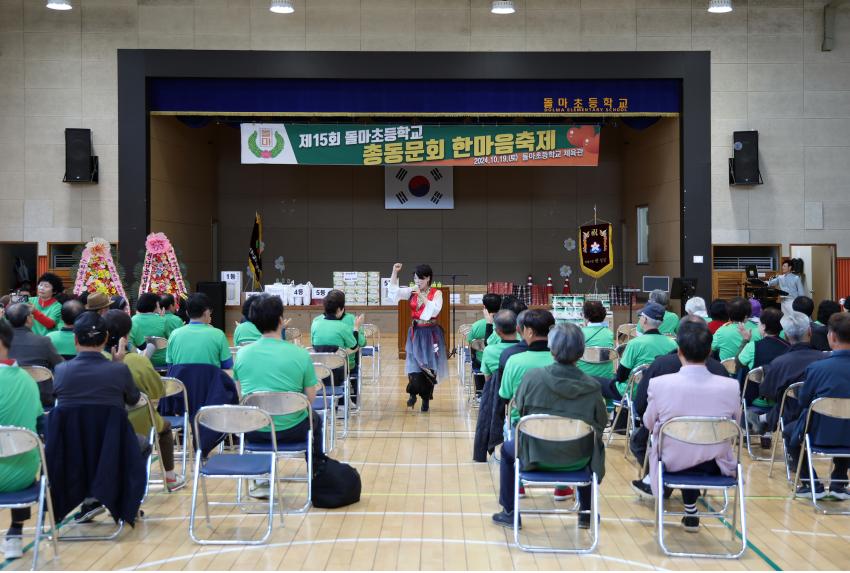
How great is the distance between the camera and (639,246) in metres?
18.8

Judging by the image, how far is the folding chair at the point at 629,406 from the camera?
21.5ft

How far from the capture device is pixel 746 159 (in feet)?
51.5

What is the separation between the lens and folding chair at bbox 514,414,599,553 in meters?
4.41

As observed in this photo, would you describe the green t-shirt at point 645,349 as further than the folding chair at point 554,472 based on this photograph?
Yes

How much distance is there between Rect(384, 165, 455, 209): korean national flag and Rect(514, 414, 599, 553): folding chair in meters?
15.6

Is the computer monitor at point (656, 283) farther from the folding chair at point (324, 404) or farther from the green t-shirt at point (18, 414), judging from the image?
the green t-shirt at point (18, 414)

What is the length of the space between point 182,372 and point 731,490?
12.0 ft

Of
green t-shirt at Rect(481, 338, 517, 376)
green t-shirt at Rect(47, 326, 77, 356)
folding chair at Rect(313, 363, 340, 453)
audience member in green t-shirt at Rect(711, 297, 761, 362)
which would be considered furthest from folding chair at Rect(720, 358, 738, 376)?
green t-shirt at Rect(47, 326, 77, 356)

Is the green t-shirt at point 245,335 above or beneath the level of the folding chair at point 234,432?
above

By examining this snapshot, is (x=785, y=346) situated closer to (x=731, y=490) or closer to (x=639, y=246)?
(x=731, y=490)

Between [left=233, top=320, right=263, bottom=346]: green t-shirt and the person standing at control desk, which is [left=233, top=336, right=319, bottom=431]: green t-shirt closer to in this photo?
[left=233, top=320, right=263, bottom=346]: green t-shirt

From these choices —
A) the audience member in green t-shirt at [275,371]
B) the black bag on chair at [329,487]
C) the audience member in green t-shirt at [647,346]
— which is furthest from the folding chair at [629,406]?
the audience member in green t-shirt at [275,371]

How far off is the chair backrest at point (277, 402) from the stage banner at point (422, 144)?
11.4 meters

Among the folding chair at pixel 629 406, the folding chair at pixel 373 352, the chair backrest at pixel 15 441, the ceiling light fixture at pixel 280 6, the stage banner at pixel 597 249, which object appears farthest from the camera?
the stage banner at pixel 597 249
